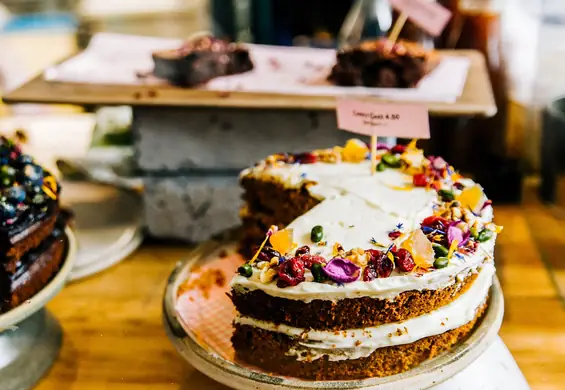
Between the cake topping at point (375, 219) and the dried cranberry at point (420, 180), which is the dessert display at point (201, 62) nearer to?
the cake topping at point (375, 219)

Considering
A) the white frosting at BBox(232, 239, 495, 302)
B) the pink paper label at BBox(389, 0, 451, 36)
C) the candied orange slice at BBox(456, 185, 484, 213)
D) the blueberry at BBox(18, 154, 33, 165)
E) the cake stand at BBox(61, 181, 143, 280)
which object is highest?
the pink paper label at BBox(389, 0, 451, 36)

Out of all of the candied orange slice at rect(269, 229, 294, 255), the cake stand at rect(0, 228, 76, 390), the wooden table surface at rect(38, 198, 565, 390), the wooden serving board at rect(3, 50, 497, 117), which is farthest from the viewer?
the wooden serving board at rect(3, 50, 497, 117)

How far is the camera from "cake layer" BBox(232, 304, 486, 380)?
3.81 ft

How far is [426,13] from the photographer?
183 cm

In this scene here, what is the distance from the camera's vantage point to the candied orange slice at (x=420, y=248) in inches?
45.0

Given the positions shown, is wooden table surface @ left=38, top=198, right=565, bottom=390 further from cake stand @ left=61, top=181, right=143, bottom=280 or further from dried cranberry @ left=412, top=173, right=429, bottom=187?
dried cranberry @ left=412, top=173, right=429, bottom=187

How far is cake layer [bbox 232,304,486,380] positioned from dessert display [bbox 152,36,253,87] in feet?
3.04

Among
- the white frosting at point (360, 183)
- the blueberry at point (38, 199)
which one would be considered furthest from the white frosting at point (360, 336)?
the blueberry at point (38, 199)

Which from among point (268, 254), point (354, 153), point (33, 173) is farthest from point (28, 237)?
point (354, 153)

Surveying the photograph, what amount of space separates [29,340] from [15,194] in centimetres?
32

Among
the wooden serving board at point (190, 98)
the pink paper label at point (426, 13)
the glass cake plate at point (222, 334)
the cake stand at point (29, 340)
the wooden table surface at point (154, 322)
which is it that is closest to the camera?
the glass cake plate at point (222, 334)

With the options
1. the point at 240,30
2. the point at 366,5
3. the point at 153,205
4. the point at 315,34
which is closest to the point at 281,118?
the point at 153,205

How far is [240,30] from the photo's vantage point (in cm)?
339

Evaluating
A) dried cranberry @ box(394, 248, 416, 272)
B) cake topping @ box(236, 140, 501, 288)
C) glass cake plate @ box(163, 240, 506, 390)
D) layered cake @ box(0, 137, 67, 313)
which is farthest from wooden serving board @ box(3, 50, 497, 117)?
dried cranberry @ box(394, 248, 416, 272)
